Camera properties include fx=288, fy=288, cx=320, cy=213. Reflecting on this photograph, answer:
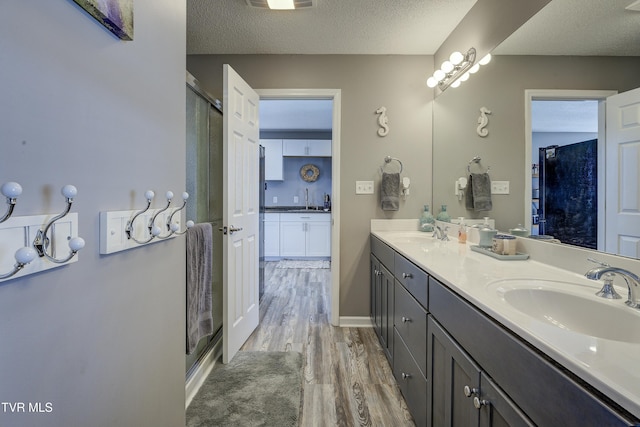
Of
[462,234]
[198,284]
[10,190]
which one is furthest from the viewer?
[462,234]

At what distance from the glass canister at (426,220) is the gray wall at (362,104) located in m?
0.09

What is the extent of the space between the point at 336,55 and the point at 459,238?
1.85 metres

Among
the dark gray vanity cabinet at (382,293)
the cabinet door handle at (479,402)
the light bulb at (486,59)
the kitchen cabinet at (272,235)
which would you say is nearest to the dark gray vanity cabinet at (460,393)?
the cabinet door handle at (479,402)

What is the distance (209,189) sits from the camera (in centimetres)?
193

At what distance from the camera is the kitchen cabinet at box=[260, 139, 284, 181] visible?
5.46 metres

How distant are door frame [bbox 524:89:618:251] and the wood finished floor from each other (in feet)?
4.03

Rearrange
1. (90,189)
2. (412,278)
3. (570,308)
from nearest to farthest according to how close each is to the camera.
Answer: (90,189), (570,308), (412,278)

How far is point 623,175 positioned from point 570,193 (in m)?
0.25

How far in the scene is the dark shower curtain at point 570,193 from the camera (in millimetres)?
1111

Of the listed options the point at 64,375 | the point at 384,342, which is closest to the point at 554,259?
the point at 384,342

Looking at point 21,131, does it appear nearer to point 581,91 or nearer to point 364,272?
point 581,91

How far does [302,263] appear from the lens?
5086 millimetres

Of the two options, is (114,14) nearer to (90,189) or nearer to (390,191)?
(90,189)

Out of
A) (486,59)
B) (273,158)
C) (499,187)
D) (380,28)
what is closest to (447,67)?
(486,59)
